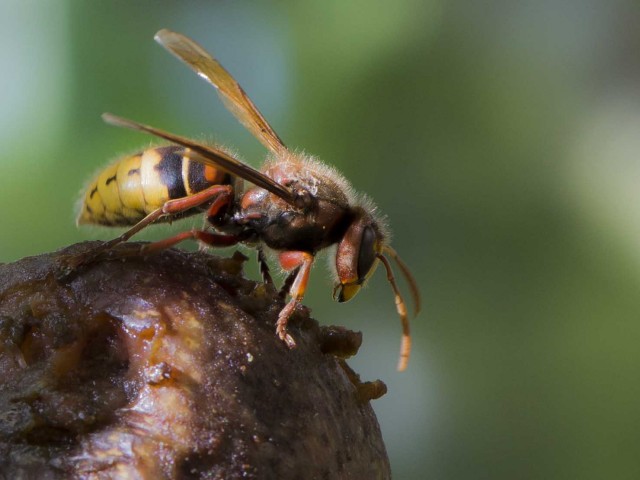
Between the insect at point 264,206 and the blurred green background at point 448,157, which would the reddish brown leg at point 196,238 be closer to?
the insect at point 264,206

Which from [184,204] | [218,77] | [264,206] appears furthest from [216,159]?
[218,77]

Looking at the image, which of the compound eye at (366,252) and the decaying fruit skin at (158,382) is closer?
the decaying fruit skin at (158,382)

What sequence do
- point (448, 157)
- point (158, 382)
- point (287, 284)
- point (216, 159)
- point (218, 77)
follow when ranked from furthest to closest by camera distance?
1. point (448, 157)
2. point (218, 77)
3. point (287, 284)
4. point (216, 159)
5. point (158, 382)

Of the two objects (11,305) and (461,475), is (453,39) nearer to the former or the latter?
(461,475)

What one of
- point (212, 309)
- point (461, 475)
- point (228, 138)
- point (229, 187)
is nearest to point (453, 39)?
point (228, 138)

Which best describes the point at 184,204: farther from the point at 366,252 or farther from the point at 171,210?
the point at 366,252

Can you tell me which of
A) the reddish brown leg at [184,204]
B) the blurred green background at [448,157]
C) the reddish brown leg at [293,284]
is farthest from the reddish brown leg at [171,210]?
the blurred green background at [448,157]
